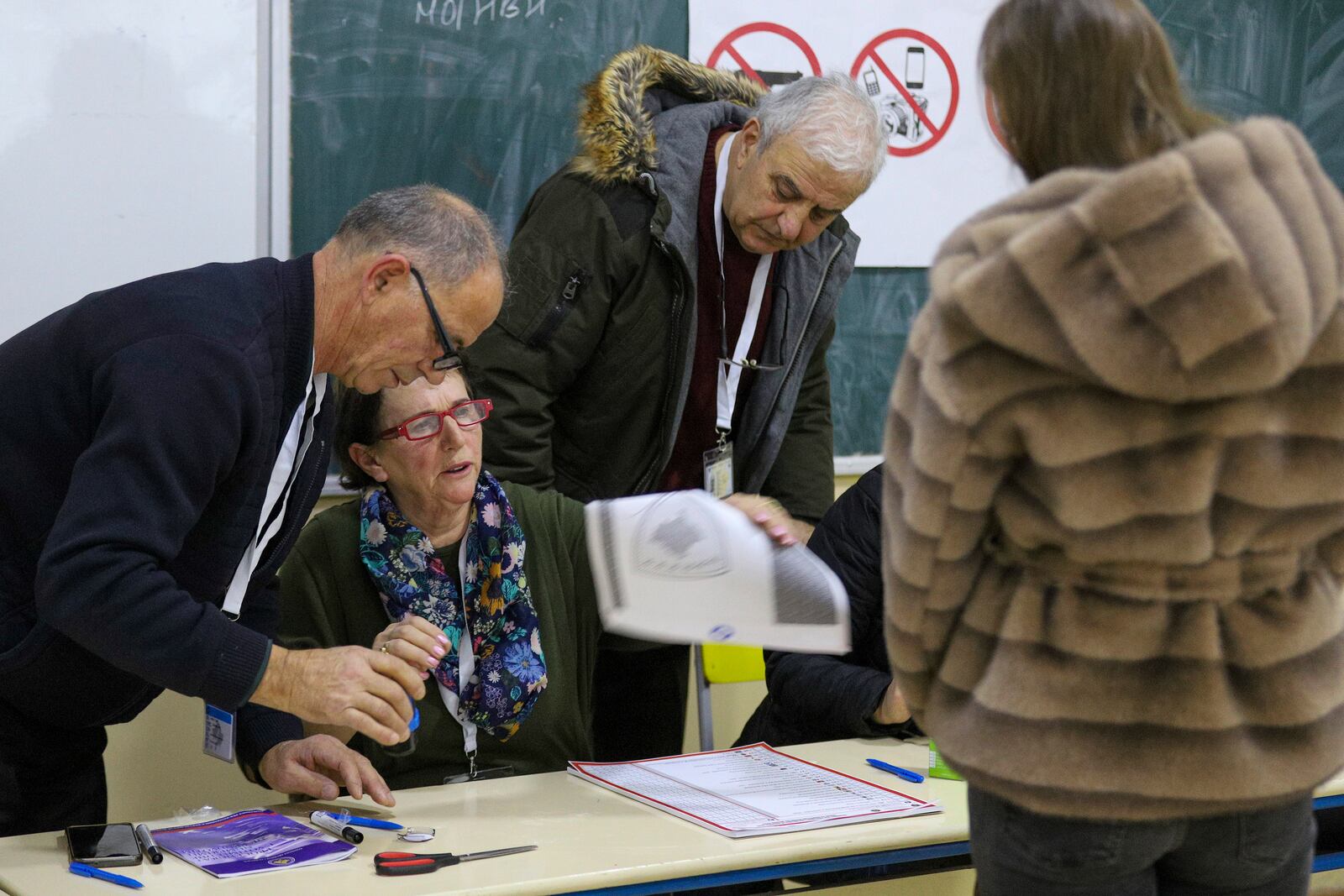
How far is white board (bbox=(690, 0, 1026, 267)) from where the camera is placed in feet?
11.7

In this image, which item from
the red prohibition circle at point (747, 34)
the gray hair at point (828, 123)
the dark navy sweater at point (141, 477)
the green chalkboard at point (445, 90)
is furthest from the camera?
the red prohibition circle at point (747, 34)

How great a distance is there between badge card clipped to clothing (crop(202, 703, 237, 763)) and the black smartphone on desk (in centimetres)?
16

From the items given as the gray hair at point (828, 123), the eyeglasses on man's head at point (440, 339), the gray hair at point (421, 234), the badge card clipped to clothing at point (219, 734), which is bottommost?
the badge card clipped to clothing at point (219, 734)

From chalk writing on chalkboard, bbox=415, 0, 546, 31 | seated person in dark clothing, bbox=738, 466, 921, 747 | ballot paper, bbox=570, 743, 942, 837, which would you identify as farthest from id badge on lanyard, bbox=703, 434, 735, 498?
chalk writing on chalkboard, bbox=415, 0, 546, 31

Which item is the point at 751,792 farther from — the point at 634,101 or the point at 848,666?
the point at 634,101

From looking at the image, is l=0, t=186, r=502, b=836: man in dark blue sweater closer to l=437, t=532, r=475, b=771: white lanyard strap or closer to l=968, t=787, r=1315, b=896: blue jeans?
l=437, t=532, r=475, b=771: white lanyard strap

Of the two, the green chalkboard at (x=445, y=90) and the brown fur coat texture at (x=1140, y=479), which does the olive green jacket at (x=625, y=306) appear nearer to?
the green chalkboard at (x=445, y=90)

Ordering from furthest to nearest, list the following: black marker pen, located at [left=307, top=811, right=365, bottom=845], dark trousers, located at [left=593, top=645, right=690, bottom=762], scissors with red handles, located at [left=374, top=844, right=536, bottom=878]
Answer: dark trousers, located at [left=593, top=645, right=690, bottom=762], black marker pen, located at [left=307, top=811, right=365, bottom=845], scissors with red handles, located at [left=374, top=844, right=536, bottom=878]

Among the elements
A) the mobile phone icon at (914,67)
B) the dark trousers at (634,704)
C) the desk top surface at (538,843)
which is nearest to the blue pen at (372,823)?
the desk top surface at (538,843)

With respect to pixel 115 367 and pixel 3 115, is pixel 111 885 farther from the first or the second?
pixel 3 115

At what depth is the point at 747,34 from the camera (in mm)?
3492

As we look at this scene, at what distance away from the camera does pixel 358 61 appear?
121 inches

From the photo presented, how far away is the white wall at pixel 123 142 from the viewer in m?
2.78

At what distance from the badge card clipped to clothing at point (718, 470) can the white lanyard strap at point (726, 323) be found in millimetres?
53
